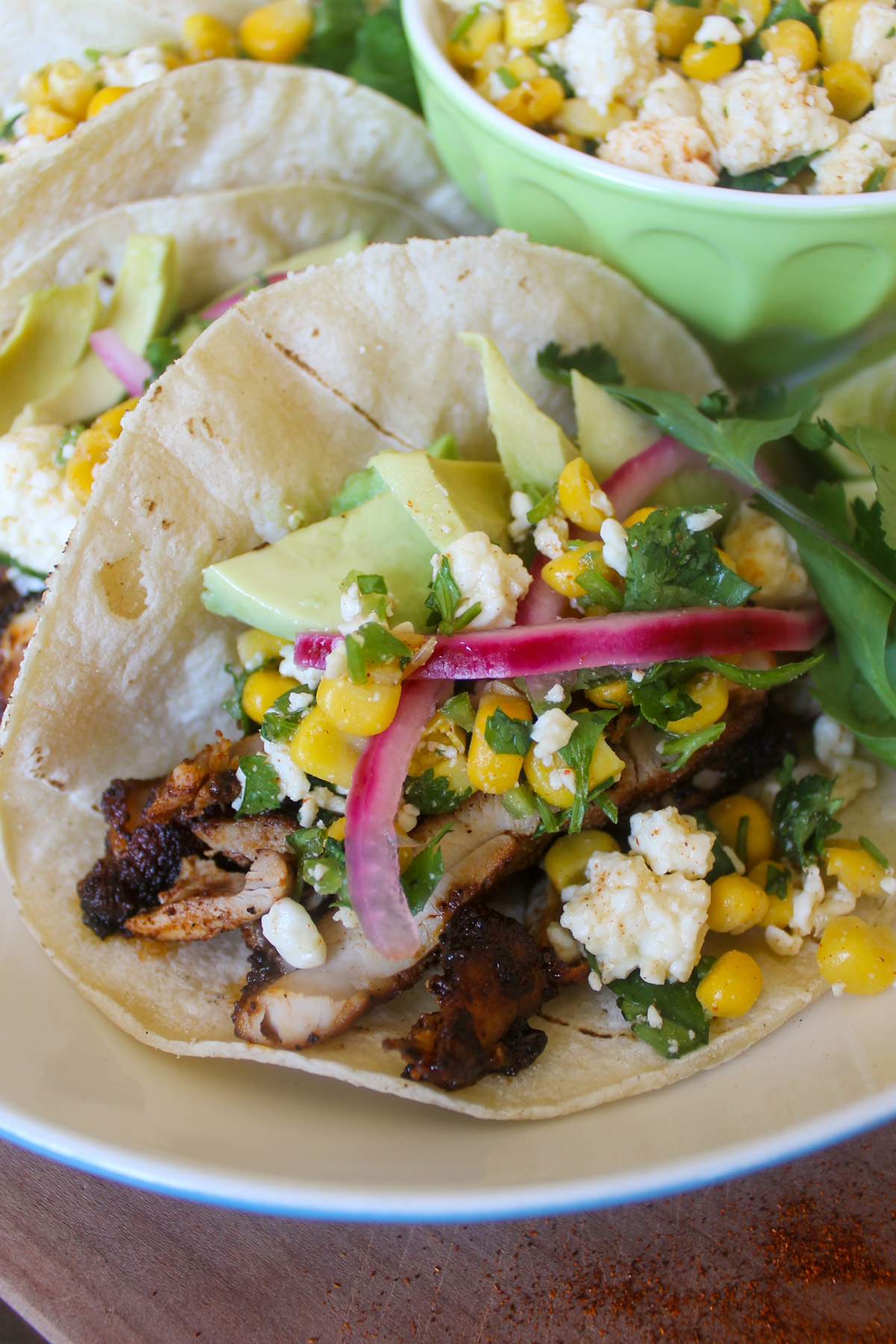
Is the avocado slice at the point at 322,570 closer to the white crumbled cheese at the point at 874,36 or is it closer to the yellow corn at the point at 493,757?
the yellow corn at the point at 493,757

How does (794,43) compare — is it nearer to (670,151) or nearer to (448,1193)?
(670,151)

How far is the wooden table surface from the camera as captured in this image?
1975 mm

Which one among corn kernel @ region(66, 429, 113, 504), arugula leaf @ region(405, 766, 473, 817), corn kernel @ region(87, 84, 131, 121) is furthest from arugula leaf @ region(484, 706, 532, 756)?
corn kernel @ region(87, 84, 131, 121)

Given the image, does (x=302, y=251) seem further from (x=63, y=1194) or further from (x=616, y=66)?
(x=63, y=1194)

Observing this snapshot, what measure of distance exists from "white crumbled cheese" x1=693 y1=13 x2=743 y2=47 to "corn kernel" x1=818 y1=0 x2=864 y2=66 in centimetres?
21

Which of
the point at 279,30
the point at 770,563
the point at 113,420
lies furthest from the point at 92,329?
the point at 770,563

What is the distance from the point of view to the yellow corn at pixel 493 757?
186 centimetres

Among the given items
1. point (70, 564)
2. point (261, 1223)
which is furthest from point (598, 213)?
point (261, 1223)

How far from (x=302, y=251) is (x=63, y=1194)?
265cm

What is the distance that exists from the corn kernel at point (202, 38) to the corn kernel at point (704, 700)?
2411 mm

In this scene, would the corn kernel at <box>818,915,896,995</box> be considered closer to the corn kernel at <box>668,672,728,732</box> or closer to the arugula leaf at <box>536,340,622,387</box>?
the corn kernel at <box>668,672,728,732</box>

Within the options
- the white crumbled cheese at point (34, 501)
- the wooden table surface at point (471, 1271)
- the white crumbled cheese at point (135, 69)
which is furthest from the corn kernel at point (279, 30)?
the wooden table surface at point (471, 1271)

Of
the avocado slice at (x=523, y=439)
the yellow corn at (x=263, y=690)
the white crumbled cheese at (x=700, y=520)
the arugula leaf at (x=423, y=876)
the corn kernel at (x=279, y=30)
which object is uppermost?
the corn kernel at (x=279, y=30)

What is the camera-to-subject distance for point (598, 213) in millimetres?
2365
